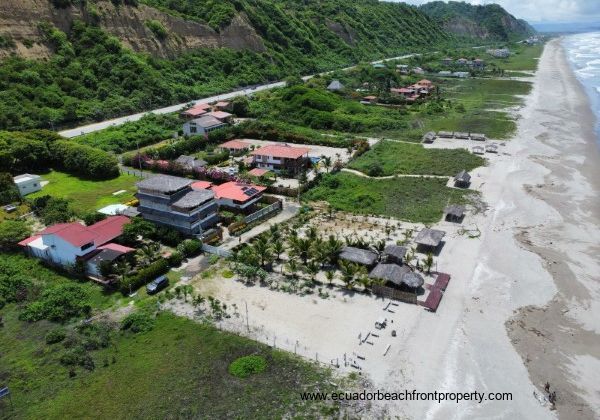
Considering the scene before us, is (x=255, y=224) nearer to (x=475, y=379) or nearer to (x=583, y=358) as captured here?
(x=475, y=379)

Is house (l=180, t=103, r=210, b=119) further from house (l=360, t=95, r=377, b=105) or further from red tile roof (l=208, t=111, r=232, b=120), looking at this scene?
house (l=360, t=95, r=377, b=105)

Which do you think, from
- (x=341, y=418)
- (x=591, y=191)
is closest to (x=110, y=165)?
(x=341, y=418)

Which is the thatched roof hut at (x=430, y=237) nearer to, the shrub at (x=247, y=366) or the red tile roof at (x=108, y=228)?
the shrub at (x=247, y=366)

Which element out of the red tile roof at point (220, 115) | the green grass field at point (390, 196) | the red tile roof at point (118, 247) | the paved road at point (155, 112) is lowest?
the green grass field at point (390, 196)

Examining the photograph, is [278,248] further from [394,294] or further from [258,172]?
[258,172]

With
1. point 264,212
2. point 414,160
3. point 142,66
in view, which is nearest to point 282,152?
point 264,212

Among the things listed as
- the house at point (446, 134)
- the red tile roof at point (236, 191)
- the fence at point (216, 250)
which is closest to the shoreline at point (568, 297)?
the house at point (446, 134)

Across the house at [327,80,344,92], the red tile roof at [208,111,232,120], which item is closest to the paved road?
the red tile roof at [208,111,232,120]
